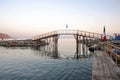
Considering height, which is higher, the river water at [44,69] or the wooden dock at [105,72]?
the wooden dock at [105,72]

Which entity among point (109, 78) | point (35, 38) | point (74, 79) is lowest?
point (74, 79)

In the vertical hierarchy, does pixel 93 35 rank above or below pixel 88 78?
above

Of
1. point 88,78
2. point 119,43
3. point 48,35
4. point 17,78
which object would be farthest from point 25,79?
point 48,35

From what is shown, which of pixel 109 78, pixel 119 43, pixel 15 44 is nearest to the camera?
pixel 109 78

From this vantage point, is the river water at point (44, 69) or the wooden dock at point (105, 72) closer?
the wooden dock at point (105, 72)

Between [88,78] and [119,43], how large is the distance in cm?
1990

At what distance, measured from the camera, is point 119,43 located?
29.5 meters

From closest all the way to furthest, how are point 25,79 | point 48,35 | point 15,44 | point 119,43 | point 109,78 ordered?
point 109,78 → point 25,79 → point 119,43 → point 48,35 → point 15,44

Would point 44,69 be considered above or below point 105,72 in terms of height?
below

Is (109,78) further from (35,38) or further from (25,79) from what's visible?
(35,38)

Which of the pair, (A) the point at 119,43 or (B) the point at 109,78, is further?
(A) the point at 119,43

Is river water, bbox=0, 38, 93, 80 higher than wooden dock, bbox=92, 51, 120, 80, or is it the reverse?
wooden dock, bbox=92, 51, 120, 80

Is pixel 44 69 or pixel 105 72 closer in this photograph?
pixel 105 72

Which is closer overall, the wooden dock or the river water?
the wooden dock
